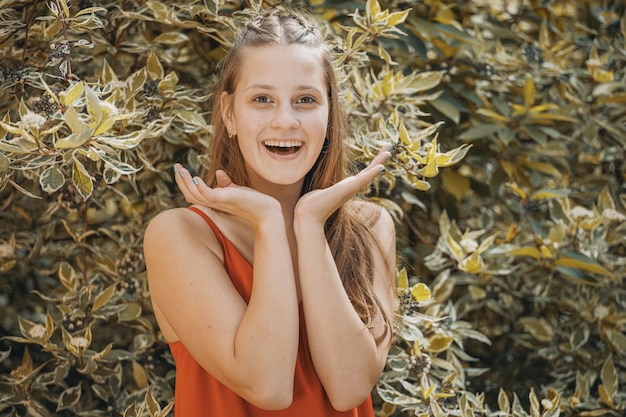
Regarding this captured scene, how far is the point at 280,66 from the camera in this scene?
1.69 metres

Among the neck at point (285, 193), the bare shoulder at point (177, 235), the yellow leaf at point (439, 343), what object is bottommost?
the yellow leaf at point (439, 343)

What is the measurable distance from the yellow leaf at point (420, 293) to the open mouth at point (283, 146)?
0.64 metres

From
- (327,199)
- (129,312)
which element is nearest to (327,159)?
(327,199)

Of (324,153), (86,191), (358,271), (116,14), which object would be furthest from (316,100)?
(116,14)

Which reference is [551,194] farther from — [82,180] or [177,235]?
[82,180]

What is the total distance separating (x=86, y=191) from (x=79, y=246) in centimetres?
69

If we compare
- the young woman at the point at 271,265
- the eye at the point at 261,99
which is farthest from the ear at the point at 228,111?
the eye at the point at 261,99

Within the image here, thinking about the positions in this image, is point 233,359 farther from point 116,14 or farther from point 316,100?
point 116,14

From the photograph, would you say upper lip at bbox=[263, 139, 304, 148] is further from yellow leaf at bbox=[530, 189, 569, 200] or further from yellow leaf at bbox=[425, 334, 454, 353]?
yellow leaf at bbox=[530, 189, 569, 200]

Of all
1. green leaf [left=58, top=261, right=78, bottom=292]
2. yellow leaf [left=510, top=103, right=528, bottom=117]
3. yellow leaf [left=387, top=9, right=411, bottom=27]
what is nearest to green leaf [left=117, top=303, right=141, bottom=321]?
green leaf [left=58, top=261, right=78, bottom=292]

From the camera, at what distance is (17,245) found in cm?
244

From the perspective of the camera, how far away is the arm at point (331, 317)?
160cm

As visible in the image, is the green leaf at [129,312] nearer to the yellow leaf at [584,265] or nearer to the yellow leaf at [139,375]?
the yellow leaf at [139,375]

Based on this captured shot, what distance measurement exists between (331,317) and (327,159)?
428 mm
